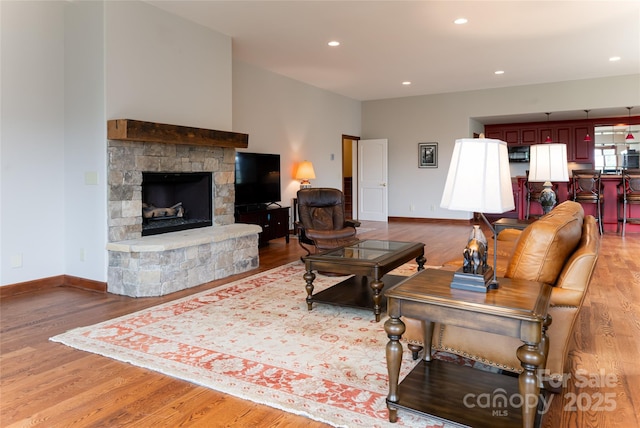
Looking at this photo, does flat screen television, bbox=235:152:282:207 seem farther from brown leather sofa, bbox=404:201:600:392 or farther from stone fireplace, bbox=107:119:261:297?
brown leather sofa, bbox=404:201:600:392

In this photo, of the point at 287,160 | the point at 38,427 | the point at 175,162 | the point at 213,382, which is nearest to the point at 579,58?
the point at 287,160

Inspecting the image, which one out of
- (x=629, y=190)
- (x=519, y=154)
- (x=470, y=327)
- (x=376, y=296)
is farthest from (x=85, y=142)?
(x=519, y=154)

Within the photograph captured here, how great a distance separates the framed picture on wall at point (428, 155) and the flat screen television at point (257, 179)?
399cm

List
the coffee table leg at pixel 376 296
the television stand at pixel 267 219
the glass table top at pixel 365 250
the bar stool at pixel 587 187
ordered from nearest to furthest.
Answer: the coffee table leg at pixel 376 296
the glass table top at pixel 365 250
the television stand at pixel 267 219
the bar stool at pixel 587 187

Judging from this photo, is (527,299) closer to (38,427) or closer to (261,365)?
(261,365)

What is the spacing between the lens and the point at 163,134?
13.6 feet

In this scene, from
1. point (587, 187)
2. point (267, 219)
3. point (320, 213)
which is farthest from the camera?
point (587, 187)

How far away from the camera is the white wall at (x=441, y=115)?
823 cm

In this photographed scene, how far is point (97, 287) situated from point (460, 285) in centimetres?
352

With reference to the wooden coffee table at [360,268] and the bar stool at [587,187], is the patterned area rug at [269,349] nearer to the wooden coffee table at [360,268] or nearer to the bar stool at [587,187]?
the wooden coffee table at [360,268]

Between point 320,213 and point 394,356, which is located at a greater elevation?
point 320,213

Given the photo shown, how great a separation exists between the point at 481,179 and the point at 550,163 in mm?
2717

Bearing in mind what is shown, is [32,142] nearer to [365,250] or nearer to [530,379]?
[365,250]

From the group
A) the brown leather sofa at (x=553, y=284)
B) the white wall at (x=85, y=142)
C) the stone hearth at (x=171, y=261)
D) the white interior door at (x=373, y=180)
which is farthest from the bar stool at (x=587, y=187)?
the white wall at (x=85, y=142)
